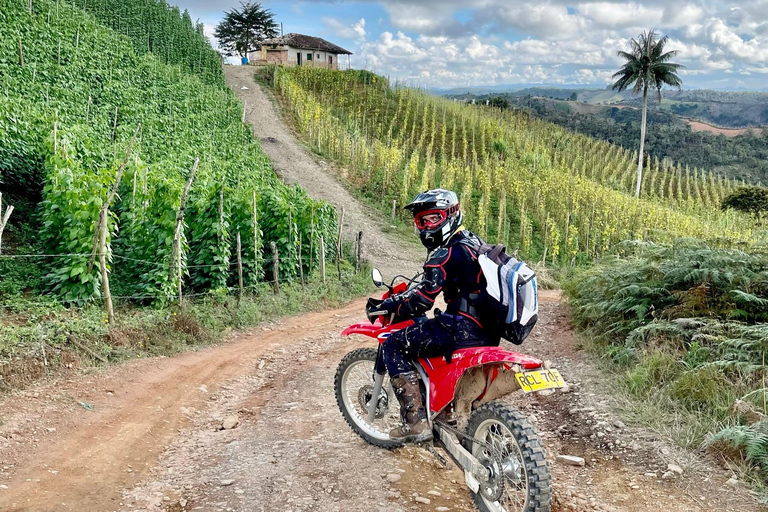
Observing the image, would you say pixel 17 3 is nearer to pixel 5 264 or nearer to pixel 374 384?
pixel 5 264

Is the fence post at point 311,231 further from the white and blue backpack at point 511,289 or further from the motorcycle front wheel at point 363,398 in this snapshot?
the white and blue backpack at point 511,289

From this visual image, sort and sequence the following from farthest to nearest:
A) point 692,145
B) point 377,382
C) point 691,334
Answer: point 692,145 < point 691,334 < point 377,382

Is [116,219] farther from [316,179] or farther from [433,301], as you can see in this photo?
[316,179]

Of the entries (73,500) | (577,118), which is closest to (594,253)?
(73,500)

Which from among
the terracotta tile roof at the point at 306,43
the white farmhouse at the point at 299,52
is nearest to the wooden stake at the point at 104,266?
the white farmhouse at the point at 299,52

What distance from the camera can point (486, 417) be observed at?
11.4 feet

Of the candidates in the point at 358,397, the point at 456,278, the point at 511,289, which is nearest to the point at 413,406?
the point at 358,397

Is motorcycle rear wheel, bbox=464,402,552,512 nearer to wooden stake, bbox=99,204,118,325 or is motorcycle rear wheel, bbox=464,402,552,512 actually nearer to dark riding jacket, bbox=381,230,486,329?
dark riding jacket, bbox=381,230,486,329

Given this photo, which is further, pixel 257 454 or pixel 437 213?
pixel 257 454

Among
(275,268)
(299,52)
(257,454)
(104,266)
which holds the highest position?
(299,52)

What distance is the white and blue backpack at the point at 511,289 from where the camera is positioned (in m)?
3.29

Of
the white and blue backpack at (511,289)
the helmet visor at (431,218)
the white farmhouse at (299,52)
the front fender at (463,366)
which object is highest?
the white farmhouse at (299,52)

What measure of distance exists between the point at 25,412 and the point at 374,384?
136 inches

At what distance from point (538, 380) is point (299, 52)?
176 ft
